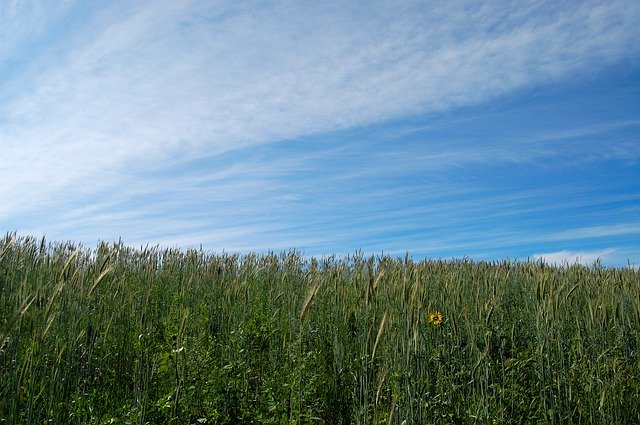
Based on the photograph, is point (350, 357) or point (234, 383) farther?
point (350, 357)

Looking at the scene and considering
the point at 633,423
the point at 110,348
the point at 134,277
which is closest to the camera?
the point at 633,423

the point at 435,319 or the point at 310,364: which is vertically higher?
the point at 435,319

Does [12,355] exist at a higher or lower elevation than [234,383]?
higher

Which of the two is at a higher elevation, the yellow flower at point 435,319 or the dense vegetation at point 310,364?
the yellow flower at point 435,319

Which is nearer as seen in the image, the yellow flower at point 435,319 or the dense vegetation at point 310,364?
Answer: the dense vegetation at point 310,364

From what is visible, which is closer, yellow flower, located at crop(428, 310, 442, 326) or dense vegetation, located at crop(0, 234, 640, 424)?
dense vegetation, located at crop(0, 234, 640, 424)

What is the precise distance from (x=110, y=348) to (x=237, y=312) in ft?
3.47

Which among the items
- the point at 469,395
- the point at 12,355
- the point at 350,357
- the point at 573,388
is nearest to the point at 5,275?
the point at 12,355

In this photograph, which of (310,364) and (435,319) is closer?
(310,364)

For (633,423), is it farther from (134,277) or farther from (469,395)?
(134,277)

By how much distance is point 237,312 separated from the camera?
4.05 metres

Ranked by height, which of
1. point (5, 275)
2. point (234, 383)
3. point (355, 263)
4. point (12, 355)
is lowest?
point (234, 383)

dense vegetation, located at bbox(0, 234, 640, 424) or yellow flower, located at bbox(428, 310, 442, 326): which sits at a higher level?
yellow flower, located at bbox(428, 310, 442, 326)

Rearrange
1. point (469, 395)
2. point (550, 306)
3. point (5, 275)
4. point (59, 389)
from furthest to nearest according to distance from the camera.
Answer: point (5, 275), point (469, 395), point (550, 306), point (59, 389)
